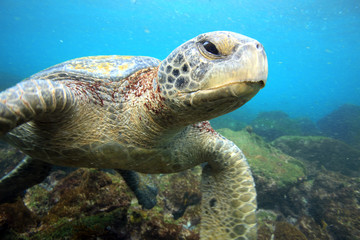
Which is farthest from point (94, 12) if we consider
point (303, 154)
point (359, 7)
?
point (303, 154)

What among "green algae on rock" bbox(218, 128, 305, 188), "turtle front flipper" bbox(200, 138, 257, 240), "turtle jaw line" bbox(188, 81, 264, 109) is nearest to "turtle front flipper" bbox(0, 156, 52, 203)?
"turtle front flipper" bbox(200, 138, 257, 240)

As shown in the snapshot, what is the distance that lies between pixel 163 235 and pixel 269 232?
10.0ft

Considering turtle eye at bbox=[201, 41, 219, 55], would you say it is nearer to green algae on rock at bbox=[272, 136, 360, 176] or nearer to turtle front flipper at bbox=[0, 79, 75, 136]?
turtle front flipper at bbox=[0, 79, 75, 136]

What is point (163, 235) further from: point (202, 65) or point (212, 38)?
point (212, 38)

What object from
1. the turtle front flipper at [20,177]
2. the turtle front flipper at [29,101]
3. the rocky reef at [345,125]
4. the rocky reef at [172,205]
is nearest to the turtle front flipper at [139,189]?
the rocky reef at [172,205]

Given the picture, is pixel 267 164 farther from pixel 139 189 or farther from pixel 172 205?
pixel 139 189

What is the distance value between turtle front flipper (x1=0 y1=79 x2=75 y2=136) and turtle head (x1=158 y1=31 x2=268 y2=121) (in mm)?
802

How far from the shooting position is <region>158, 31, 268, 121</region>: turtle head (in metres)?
1.15

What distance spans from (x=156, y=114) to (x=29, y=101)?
2.93 feet

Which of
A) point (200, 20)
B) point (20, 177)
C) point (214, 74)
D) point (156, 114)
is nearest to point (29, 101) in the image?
point (156, 114)

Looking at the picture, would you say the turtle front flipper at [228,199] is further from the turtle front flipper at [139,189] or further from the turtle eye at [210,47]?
the turtle eye at [210,47]

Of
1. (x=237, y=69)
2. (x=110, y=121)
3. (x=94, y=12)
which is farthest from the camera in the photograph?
(x=94, y=12)

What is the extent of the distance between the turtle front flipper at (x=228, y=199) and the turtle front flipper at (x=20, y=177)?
A: 2.45m

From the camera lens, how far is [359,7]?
23188 mm
